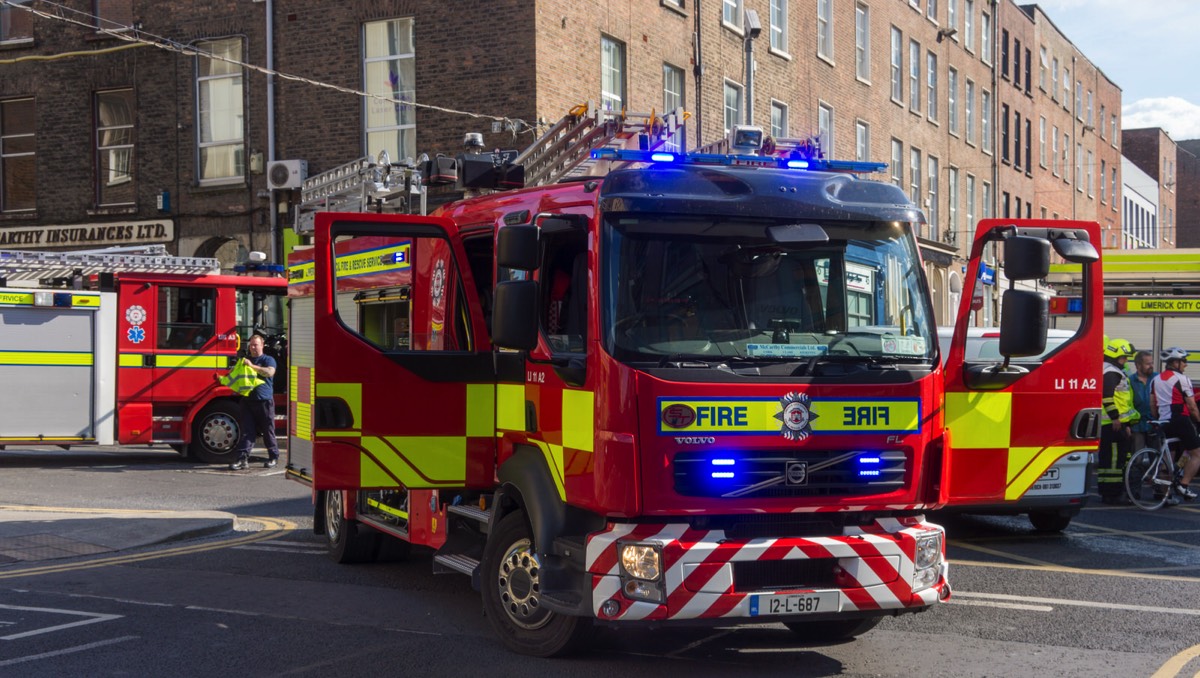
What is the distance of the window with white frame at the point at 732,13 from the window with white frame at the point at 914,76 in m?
11.3

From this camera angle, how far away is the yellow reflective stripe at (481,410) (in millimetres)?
7590

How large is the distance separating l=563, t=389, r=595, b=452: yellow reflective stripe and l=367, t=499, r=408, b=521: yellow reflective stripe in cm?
261

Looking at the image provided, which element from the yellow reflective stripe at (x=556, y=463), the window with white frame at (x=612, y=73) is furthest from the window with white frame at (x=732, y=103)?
the yellow reflective stripe at (x=556, y=463)

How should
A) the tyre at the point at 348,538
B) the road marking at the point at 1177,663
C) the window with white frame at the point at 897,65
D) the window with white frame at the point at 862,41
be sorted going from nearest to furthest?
the road marking at the point at 1177,663 → the tyre at the point at 348,538 → the window with white frame at the point at 862,41 → the window with white frame at the point at 897,65

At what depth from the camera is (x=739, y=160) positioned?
297 inches

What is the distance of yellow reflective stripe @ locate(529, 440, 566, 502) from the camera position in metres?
6.55

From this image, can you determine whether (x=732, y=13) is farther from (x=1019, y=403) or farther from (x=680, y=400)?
(x=680, y=400)

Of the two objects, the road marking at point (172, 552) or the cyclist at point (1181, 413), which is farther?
the cyclist at point (1181, 413)

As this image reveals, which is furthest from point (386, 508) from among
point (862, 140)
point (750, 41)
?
point (862, 140)

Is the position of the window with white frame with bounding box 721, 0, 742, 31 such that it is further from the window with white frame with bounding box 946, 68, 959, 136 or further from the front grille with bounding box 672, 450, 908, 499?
the front grille with bounding box 672, 450, 908, 499

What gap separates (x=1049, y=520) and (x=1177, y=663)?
16.1 ft

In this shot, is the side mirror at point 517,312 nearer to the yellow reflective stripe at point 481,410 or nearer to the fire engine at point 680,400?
the fire engine at point 680,400

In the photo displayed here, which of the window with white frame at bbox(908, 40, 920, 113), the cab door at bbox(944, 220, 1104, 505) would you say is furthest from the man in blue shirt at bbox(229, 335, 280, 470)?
the window with white frame at bbox(908, 40, 920, 113)

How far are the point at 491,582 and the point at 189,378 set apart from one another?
11.7m
